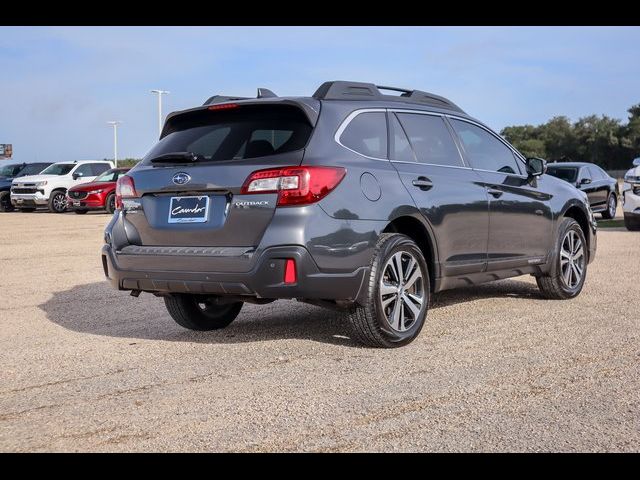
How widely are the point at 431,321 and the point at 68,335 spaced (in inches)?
114

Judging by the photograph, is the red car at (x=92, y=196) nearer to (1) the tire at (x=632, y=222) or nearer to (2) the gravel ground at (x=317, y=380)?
(1) the tire at (x=632, y=222)

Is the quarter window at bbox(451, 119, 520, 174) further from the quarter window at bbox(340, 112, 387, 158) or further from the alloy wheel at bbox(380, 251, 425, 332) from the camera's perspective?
the alloy wheel at bbox(380, 251, 425, 332)

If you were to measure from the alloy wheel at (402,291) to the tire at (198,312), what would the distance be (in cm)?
135

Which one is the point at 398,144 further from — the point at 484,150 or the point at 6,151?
the point at 6,151

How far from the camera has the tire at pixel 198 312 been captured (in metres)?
6.59

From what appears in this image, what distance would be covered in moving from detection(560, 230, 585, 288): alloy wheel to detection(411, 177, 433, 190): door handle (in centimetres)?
244

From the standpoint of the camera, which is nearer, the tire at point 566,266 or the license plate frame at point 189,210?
the license plate frame at point 189,210

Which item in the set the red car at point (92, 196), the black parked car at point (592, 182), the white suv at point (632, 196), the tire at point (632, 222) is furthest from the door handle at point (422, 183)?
the red car at point (92, 196)

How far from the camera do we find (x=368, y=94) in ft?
21.0

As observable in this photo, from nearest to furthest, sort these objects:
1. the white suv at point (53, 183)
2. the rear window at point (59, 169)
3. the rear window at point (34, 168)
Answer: the white suv at point (53, 183)
the rear window at point (59, 169)
the rear window at point (34, 168)

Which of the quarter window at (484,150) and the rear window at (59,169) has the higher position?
the quarter window at (484,150)

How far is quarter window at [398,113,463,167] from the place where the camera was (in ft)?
21.5

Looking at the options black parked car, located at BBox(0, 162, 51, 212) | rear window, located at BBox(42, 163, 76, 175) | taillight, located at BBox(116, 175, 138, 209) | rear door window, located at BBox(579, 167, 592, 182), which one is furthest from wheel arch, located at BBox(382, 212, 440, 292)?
black parked car, located at BBox(0, 162, 51, 212)
